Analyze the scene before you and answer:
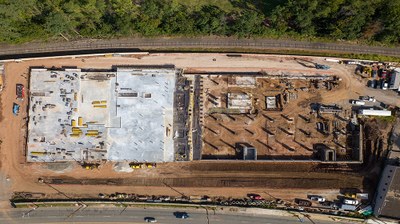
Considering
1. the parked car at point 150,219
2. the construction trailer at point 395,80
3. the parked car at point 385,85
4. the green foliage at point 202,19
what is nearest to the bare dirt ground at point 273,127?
the parked car at point 385,85

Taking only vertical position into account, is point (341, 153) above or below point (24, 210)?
above

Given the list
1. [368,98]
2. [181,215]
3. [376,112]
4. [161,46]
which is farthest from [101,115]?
[376,112]

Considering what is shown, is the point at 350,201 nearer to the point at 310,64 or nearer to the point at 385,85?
the point at 385,85

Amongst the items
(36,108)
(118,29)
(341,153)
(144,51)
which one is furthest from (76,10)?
(341,153)

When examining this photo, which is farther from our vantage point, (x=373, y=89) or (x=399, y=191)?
(x=373, y=89)

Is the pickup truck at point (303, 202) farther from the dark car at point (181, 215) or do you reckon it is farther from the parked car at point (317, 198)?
the dark car at point (181, 215)

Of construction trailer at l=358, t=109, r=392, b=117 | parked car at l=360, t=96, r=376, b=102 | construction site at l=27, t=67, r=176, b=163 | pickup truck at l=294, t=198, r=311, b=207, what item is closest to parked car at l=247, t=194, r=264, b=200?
pickup truck at l=294, t=198, r=311, b=207

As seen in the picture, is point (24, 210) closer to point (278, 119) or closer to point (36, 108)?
point (36, 108)
